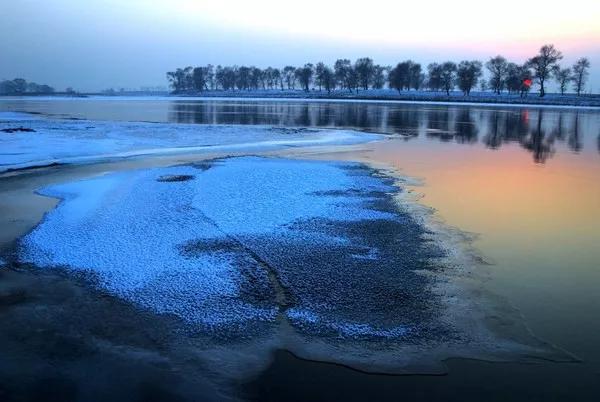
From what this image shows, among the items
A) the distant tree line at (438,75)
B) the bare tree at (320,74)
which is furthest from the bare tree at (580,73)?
the bare tree at (320,74)

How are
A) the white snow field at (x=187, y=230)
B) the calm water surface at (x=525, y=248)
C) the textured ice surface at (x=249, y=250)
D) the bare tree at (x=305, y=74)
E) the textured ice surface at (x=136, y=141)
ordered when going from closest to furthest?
the calm water surface at (x=525, y=248) → the textured ice surface at (x=249, y=250) → the white snow field at (x=187, y=230) → the textured ice surface at (x=136, y=141) → the bare tree at (x=305, y=74)

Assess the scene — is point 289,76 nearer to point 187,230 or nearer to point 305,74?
point 305,74

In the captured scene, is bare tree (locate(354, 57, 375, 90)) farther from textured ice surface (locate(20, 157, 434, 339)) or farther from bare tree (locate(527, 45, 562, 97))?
textured ice surface (locate(20, 157, 434, 339))

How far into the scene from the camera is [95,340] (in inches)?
231

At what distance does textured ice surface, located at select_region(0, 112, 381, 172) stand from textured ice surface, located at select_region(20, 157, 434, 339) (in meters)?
6.95

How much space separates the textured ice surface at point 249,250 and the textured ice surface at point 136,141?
273 inches

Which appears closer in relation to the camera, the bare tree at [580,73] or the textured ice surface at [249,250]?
the textured ice surface at [249,250]

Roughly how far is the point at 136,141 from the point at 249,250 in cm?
1988

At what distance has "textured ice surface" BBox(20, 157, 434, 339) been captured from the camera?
265 inches

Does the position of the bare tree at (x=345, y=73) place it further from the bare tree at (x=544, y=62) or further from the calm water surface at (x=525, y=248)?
the calm water surface at (x=525, y=248)

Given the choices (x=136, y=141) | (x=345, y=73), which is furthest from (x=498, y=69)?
(x=136, y=141)

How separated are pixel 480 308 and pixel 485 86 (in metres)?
154

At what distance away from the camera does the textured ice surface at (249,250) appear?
6742 mm

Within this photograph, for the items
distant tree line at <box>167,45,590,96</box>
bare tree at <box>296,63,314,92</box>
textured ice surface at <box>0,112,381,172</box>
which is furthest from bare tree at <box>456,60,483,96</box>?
textured ice surface at <box>0,112,381,172</box>
